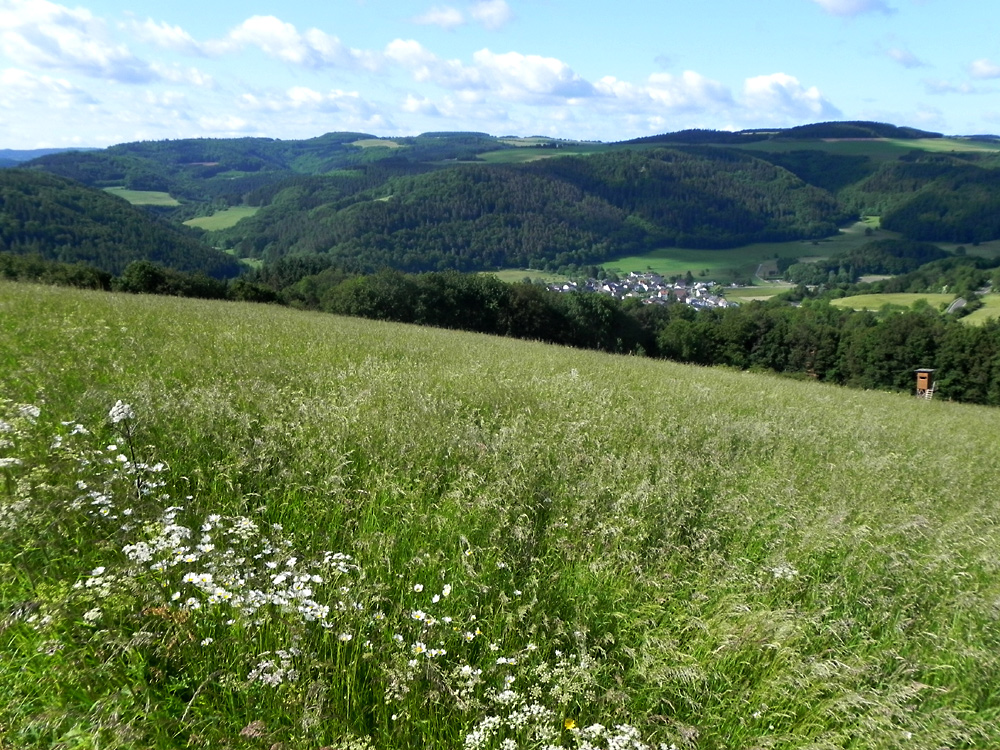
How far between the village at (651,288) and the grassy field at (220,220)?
359 feet

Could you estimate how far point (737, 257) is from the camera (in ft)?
568

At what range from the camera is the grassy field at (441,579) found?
2568 millimetres

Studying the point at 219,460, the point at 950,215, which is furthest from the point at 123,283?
the point at 950,215

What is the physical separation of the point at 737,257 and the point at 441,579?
18772 cm

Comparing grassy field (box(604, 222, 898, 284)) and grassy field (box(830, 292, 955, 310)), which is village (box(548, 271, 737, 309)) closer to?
grassy field (box(604, 222, 898, 284))

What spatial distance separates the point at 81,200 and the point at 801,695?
150962 mm

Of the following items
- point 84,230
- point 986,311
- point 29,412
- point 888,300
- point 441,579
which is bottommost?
point 888,300

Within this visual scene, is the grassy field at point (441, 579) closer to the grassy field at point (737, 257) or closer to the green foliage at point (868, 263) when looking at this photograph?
the grassy field at point (737, 257)

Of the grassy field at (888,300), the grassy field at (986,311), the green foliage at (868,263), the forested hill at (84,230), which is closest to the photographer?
the grassy field at (986,311)

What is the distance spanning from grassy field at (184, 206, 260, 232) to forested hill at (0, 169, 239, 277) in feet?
144

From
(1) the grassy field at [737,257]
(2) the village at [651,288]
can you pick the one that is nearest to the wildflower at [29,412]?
(2) the village at [651,288]

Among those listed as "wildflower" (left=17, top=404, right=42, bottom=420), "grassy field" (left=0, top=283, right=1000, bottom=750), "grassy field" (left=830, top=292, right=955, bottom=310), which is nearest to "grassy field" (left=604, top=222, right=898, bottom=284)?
"grassy field" (left=830, top=292, right=955, bottom=310)

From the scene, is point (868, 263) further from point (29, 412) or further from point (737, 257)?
point (29, 412)

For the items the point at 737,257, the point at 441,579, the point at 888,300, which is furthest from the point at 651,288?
the point at 441,579
